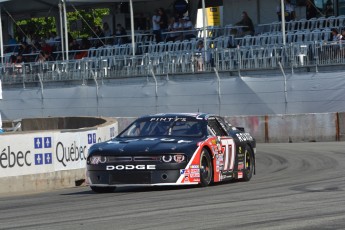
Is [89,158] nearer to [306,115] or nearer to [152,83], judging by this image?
[306,115]

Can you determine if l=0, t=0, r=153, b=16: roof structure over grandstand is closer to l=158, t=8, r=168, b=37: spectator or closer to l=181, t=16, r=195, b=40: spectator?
l=158, t=8, r=168, b=37: spectator

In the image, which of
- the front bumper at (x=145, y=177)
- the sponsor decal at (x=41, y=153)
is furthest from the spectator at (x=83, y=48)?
the front bumper at (x=145, y=177)

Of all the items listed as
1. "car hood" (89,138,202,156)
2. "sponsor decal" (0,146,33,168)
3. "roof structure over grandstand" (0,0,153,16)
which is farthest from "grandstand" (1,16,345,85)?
"car hood" (89,138,202,156)

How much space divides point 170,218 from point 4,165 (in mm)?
7310

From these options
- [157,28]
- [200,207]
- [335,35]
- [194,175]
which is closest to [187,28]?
[157,28]

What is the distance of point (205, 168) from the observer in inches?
577

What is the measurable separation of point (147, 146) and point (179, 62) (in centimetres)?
2007

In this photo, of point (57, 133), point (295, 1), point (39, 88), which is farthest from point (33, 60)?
point (57, 133)

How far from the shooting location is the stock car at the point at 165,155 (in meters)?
14.1

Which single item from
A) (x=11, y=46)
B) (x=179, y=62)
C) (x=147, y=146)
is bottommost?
(x=147, y=146)

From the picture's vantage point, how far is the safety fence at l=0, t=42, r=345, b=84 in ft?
102

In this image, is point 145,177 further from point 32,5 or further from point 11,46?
point 11,46

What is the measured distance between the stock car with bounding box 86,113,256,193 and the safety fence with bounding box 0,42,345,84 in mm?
15598

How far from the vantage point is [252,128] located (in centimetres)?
3077
